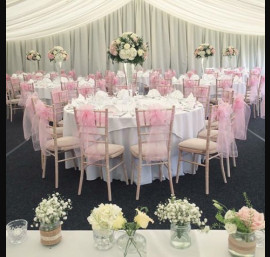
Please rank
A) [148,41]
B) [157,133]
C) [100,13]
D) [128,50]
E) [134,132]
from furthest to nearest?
[148,41] → [100,13] → [128,50] → [134,132] → [157,133]

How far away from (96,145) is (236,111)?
1678mm

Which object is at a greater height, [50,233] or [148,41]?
[148,41]

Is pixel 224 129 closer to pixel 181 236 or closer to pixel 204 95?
pixel 181 236

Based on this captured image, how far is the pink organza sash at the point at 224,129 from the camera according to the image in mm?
3553

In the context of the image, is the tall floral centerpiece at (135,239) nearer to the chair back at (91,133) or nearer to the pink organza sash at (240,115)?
the chair back at (91,133)

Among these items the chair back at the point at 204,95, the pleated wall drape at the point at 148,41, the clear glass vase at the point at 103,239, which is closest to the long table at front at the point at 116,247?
the clear glass vase at the point at 103,239

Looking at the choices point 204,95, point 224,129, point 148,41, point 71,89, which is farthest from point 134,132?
point 148,41

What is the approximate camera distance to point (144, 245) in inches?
62.1

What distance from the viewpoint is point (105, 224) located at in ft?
5.28

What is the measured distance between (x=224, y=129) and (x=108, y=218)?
2.32 meters

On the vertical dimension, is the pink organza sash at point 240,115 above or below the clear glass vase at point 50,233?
above

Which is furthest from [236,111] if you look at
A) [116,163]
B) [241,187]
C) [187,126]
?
[116,163]

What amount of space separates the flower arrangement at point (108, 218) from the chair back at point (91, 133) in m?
1.86

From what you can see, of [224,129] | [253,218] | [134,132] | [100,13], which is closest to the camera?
[253,218]
